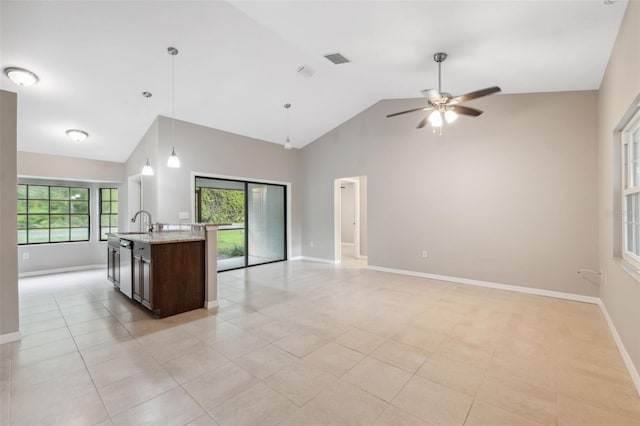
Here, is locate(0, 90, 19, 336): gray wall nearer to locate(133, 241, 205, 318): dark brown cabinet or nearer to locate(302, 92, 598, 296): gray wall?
locate(133, 241, 205, 318): dark brown cabinet

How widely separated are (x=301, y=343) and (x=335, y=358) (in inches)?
16.7

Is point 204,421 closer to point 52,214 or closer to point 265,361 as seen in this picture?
point 265,361

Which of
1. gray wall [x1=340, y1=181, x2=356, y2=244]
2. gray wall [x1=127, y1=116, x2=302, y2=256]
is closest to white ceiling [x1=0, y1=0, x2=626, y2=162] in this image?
gray wall [x1=127, y1=116, x2=302, y2=256]

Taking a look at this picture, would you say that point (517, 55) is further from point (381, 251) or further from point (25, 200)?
point (25, 200)

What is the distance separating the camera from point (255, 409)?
1.85 metres

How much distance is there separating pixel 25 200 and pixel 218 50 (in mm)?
5403

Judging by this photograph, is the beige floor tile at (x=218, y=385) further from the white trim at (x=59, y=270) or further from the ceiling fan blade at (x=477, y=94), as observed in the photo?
the white trim at (x=59, y=270)

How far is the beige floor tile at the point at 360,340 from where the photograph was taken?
2662 mm

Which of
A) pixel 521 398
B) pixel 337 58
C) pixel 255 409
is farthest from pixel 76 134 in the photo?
pixel 521 398

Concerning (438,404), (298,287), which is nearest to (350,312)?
(298,287)

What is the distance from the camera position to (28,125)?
15.1ft

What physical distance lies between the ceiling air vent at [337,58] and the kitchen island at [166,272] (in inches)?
120

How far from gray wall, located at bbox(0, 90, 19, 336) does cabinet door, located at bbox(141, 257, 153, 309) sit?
3.65 ft

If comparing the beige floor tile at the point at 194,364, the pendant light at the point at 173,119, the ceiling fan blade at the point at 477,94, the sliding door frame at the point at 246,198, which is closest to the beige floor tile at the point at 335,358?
the beige floor tile at the point at 194,364
